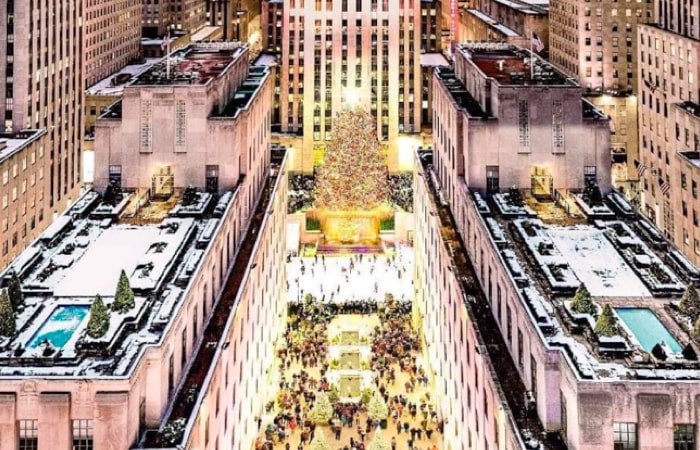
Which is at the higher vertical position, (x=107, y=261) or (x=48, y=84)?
(x=48, y=84)

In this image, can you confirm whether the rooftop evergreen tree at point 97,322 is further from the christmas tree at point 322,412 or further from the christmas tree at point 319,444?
the christmas tree at point 322,412

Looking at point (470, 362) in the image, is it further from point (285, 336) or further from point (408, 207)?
point (408, 207)

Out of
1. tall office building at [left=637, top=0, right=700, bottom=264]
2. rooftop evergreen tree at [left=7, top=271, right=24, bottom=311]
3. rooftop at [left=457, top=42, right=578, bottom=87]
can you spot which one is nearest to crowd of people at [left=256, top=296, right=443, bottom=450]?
rooftop evergreen tree at [left=7, top=271, right=24, bottom=311]

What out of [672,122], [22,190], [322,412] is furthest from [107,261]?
[672,122]

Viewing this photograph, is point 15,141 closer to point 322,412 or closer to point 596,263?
point 322,412

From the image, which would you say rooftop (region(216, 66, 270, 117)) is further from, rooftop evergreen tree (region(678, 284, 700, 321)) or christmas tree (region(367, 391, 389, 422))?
rooftop evergreen tree (region(678, 284, 700, 321))

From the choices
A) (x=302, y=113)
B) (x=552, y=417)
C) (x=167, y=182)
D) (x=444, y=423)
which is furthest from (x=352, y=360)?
(x=302, y=113)
